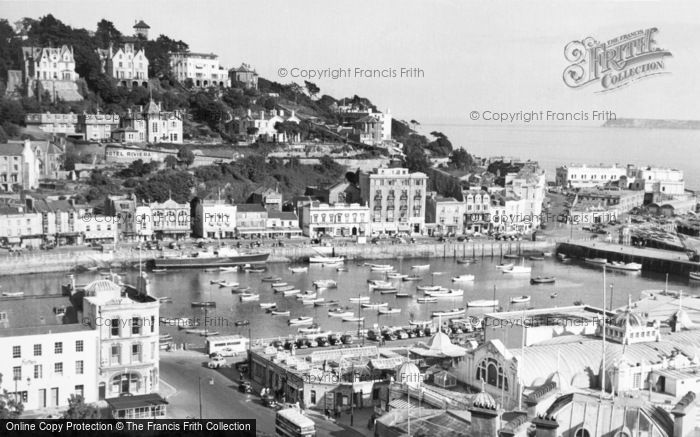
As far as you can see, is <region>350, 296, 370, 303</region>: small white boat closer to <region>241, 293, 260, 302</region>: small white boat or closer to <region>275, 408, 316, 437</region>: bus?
<region>241, 293, 260, 302</region>: small white boat

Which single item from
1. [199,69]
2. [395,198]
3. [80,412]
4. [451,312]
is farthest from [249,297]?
[199,69]

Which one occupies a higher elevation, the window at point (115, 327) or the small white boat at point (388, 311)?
the window at point (115, 327)

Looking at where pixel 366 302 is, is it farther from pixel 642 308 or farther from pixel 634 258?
pixel 634 258

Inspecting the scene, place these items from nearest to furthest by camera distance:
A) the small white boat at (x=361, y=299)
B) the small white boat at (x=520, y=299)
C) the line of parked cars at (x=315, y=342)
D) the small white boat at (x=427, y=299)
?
the line of parked cars at (x=315, y=342) < the small white boat at (x=361, y=299) < the small white boat at (x=520, y=299) < the small white boat at (x=427, y=299)

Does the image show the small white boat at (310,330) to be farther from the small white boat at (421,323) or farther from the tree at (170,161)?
the tree at (170,161)

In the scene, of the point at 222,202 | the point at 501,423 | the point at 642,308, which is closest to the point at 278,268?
the point at 222,202

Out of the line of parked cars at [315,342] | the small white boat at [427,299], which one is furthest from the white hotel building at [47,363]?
the small white boat at [427,299]

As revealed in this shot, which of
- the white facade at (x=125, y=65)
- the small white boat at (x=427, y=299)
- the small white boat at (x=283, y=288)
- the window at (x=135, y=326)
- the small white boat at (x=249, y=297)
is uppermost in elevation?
the white facade at (x=125, y=65)
